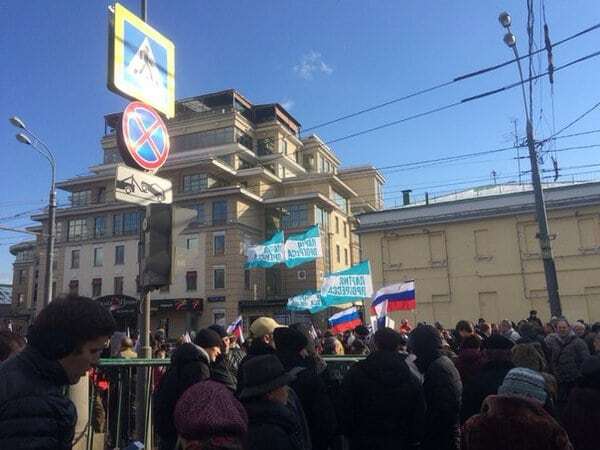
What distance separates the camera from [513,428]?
2.14 m

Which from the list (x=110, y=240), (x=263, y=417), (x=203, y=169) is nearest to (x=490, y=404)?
(x=263, y=417)

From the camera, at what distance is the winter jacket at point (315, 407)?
4266 mm

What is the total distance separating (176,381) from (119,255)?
47.2 meters

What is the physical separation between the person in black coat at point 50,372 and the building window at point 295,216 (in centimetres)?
4676

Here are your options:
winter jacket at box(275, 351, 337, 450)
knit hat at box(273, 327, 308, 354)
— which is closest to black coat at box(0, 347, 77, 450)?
winter jacket at box(275, 351, 337, 450)

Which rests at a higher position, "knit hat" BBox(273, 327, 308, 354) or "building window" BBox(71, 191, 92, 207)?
"building window" BBox(71, 191, 92, 207)

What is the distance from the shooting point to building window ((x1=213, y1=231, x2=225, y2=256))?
45562 mm

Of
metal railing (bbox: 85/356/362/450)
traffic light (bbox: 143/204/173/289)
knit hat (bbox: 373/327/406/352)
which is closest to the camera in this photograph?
knit hat (bbox: 373/327/406/352)

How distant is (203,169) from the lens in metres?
48.3

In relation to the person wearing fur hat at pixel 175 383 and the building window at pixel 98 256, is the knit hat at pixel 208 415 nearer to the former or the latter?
the person wearing fur hat at pixel 175 383

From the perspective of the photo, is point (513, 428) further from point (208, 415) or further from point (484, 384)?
point (484, 384)

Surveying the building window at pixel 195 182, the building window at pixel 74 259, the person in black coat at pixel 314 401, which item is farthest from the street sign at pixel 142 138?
the building window at pixel 74 259

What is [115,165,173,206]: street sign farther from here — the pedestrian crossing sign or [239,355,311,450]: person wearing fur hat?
[239,355,311,450]: person wearing fur hat

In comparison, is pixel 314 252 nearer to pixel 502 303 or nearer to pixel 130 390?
pixel 130 390
